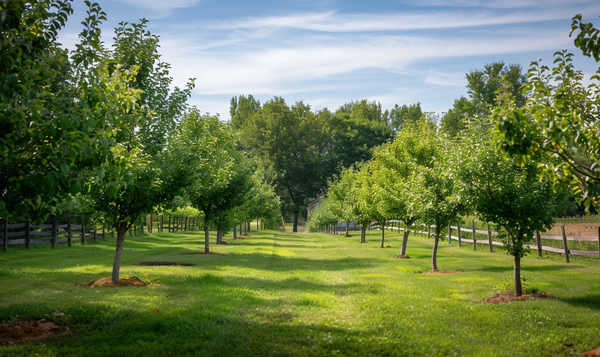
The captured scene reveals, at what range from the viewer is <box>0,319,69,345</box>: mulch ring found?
718 centimetres

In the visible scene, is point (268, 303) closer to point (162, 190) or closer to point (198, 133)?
point (162, 190)

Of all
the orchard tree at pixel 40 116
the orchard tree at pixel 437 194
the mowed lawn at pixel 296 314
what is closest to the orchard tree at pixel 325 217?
the orchard tree at pixel 437 194

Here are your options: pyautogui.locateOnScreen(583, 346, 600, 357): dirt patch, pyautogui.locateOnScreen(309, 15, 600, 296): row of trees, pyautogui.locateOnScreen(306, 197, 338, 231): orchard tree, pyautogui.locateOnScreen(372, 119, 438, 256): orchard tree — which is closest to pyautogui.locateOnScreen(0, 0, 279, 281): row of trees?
pyautogui.locateOnScreen(309, 15, 600, 296): row of trees

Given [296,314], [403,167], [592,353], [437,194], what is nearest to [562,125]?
[592,353]

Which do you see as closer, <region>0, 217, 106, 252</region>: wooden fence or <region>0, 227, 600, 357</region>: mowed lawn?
<region>0, 227, 600, 357</region>: mowed lawn

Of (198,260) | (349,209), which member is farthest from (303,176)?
(198,260)

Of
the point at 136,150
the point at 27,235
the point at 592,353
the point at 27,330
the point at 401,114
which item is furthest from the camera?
the point at 401,114

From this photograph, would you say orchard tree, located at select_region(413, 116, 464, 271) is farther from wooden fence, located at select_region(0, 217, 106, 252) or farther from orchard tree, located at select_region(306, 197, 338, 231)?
orchard tree, located at select_region(306, 197, 338, 231)

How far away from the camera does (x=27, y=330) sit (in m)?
7.66

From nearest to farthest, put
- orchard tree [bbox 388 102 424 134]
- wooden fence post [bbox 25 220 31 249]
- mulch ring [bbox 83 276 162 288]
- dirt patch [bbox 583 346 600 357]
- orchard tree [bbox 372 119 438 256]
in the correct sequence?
dirt patch [bbox 583 346 600 357] < mulch ring [bbox 83 276 162 288] < wooden fence post [bbox 25 220 31 249] < orchard tree [bbox 372 119 438 256] < orchard tree [bbox 388 102 424 134]

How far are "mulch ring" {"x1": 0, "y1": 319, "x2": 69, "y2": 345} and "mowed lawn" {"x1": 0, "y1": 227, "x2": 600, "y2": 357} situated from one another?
252mm

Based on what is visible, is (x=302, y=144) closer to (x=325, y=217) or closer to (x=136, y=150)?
(x=325, y=217)

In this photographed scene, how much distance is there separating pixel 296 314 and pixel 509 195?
6.92 metres

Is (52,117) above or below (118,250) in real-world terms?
above
